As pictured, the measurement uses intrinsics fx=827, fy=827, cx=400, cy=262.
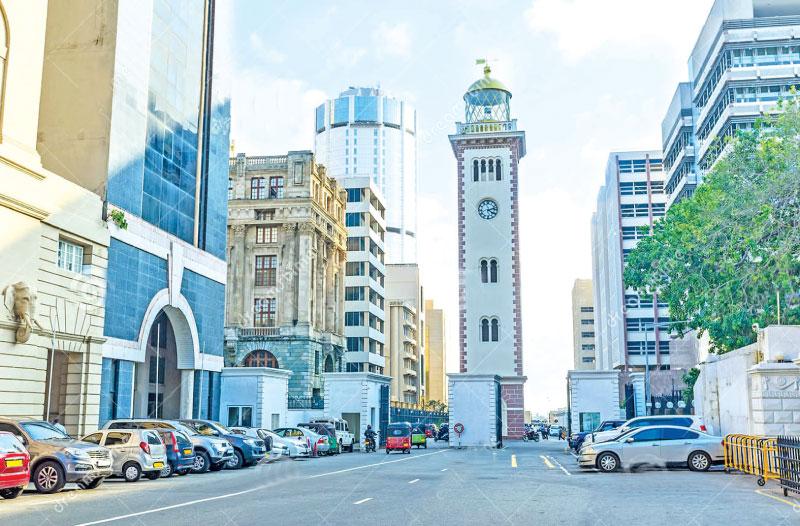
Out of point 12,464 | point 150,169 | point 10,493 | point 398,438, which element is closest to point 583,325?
point 398,438

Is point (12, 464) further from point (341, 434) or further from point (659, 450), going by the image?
point (341, 434)

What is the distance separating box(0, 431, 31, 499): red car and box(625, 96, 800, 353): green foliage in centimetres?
2315

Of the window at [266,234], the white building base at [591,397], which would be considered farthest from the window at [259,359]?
the white building base at [591,397]

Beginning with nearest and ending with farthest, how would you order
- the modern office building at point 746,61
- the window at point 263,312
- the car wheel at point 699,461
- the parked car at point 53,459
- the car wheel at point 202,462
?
the parked car at point 53,459 → the car wheel at point 699,461 → the car wheel at point 202,462 → the modern office building at point 746,61 → the window at point 263,312

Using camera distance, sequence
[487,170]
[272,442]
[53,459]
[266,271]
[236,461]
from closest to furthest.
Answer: [53,459]
[236,461]
[272,442]
[487,170]
[266,271]

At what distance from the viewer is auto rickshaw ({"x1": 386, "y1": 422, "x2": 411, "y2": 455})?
4450cm

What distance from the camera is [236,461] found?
29.8m

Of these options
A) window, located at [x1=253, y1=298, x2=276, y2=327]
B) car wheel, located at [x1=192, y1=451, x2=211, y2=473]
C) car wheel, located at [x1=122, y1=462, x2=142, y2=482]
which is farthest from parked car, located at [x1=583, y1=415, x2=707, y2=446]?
window, located at [x1=253, y1=298, x2=276, y2=327]

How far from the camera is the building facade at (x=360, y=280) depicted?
287 feet

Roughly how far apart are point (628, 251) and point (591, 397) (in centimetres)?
5467

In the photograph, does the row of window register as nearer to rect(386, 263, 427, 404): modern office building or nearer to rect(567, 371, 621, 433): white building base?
rect(567, 371, 621, 433): white building base

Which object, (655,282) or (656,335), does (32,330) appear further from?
(656,335)

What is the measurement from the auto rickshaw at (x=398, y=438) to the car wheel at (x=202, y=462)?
18081mm

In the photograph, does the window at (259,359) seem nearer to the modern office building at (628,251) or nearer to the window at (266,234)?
the window at (266,234)
